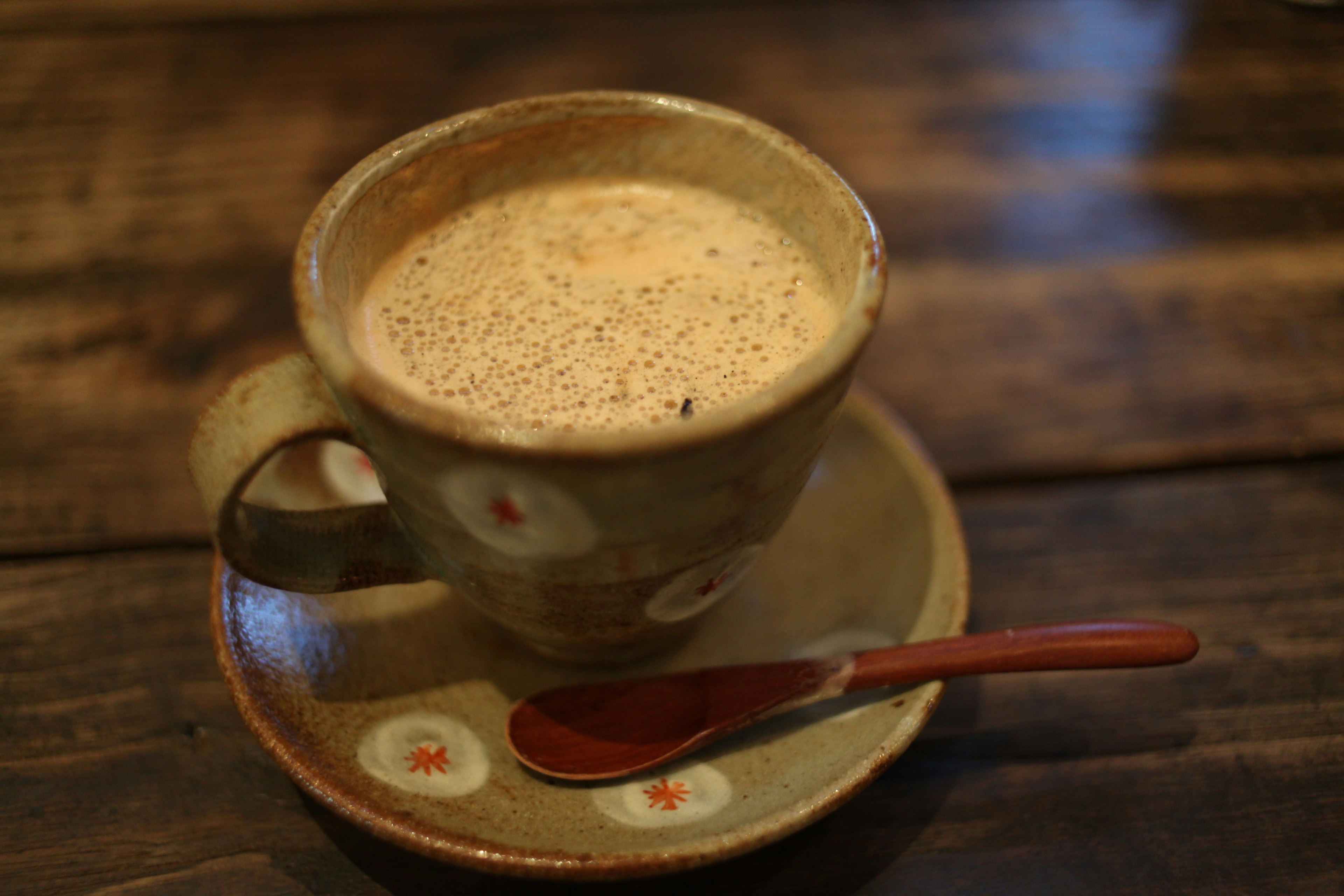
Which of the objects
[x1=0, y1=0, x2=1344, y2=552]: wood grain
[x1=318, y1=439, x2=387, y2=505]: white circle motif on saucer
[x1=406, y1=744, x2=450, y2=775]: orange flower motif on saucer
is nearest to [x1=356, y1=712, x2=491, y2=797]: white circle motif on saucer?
[x1=406, y1=744, x2=450, y2=775]: orange flower motif on saucer

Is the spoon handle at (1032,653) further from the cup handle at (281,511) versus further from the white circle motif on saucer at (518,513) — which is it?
the cup handle at (281,511)

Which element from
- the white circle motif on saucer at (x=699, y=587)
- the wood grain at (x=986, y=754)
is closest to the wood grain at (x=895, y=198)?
the wood grain at (x=986, y=754)

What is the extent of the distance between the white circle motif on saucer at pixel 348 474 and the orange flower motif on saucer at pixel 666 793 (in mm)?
400

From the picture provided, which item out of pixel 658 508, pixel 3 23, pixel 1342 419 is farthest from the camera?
pixel 3 23

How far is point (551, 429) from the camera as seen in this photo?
65 centimetres

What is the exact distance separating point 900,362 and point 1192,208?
1.81 feet

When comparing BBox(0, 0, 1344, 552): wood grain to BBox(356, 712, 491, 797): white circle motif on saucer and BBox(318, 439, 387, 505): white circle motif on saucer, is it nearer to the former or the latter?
BBox(318, 439, 387, 505): white circle motif on saucer

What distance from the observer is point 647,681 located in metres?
0.79

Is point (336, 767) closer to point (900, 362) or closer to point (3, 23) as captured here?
point (900, 362)

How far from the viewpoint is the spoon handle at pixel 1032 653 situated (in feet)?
2.45

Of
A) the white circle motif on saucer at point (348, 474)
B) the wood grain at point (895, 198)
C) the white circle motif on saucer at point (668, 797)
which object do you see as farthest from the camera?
the wood grain at point (895, 198)

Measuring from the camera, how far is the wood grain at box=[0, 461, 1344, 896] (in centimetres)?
72

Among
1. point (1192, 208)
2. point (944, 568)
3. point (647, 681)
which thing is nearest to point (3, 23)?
point (647, 681)

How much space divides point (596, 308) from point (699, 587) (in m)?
0.26
